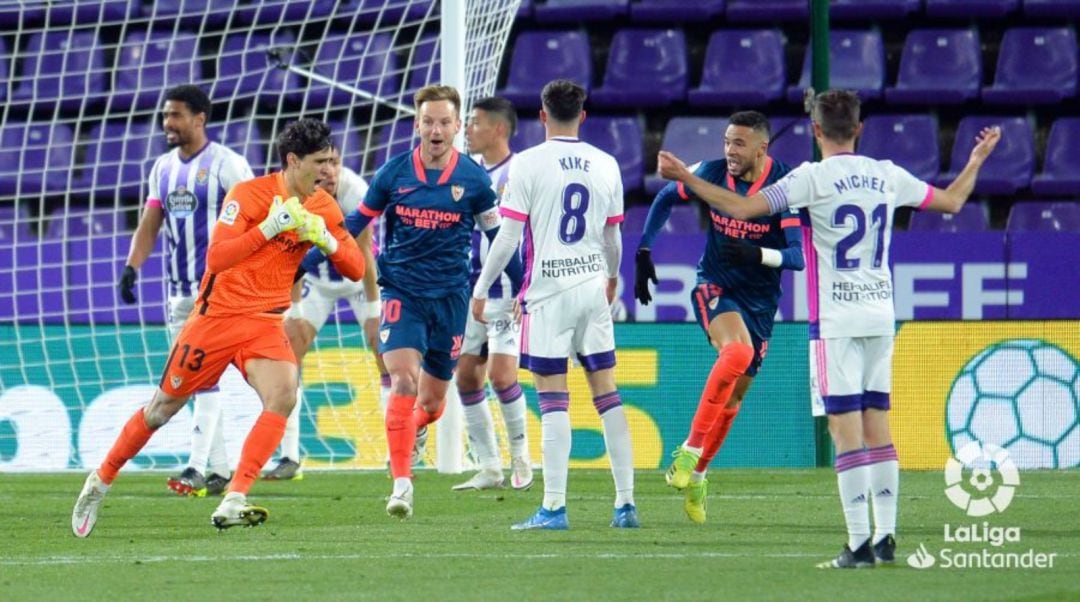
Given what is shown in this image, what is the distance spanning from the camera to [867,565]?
644cm

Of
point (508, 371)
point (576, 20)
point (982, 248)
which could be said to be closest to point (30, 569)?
point (508, 371)

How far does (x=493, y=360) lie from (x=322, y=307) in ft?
4.79

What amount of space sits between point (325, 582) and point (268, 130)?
10.5 metres

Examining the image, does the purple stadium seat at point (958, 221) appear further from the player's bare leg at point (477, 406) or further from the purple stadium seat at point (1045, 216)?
the player's bare leg at point (477, 406)

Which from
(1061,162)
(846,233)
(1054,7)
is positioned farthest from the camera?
(1054,7)

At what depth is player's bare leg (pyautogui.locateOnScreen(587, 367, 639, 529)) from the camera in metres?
8.09

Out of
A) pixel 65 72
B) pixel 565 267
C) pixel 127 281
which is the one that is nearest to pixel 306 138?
pixel 565 267

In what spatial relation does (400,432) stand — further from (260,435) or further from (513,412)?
(513,412)

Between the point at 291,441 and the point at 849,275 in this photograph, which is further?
the point at 291,441

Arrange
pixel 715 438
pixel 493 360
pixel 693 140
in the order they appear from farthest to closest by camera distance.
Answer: pixel 693 140 → pixel 493 360 → pixel 715 438

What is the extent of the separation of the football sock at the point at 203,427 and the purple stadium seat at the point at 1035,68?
26.9ft

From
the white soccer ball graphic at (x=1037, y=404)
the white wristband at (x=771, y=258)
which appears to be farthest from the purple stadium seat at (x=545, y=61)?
the white wristband at (x=771, y=258)

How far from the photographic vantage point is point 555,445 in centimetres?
801

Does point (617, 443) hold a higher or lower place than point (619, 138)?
lower
